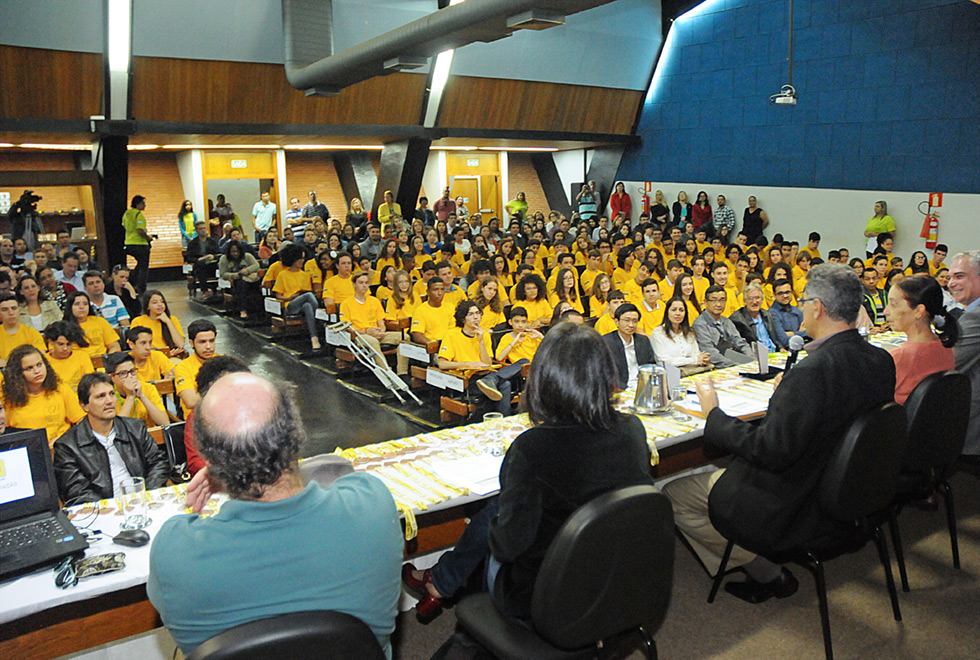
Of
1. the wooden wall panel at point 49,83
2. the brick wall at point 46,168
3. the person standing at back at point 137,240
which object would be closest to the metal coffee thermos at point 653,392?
the wooden wall panel at point 49,83

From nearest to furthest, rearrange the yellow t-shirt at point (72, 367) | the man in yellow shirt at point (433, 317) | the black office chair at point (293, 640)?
1. the black office chair at point (293, 640)
2. the yellow t-shirt at point (72, 367)
3. the man in yellow shirt at point (433, 317)

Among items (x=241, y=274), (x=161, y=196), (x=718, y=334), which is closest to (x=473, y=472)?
(x=718, y=334)

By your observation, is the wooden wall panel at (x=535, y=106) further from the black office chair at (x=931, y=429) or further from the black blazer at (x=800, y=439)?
the black blazer at (x=800, y=439)

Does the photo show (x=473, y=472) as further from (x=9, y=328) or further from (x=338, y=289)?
(x=338, y=289)

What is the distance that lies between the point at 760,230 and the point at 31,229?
499 inches

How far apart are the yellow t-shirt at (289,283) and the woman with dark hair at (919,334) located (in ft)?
23.8

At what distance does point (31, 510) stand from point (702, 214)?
14.3m

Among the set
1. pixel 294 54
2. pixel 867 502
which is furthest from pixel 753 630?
pixel 294 54

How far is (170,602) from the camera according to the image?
1.46m

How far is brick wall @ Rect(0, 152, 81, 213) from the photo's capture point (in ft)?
46.0

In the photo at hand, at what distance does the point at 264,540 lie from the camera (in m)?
1.46

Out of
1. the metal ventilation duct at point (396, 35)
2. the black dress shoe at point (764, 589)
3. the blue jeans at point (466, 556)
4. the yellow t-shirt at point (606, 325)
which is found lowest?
the black dress shoe at point (764, 589)

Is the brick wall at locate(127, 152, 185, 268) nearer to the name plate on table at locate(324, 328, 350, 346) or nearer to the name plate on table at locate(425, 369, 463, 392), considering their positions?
the name plate on table at locate(324, 328, 350, 346)

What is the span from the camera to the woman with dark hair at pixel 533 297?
7.09m
